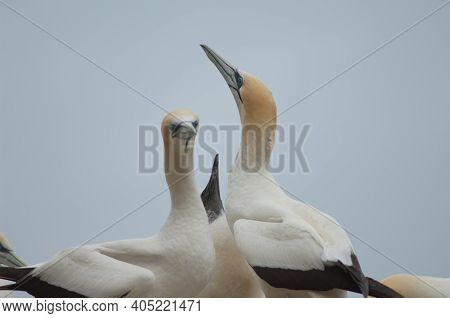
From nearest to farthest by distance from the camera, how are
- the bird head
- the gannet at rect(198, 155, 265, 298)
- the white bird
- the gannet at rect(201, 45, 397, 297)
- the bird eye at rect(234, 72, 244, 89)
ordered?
the gannet at rect(201, 45, 397, 297) → the bird head → the gannet at rect(198, 155, 265, 298) → the bird eye at rect(234, 72, 244, 89) → the white bird

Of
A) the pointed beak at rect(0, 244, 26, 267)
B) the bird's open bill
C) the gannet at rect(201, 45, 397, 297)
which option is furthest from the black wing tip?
the pointed beak at rect(0, 244, 26, 267)

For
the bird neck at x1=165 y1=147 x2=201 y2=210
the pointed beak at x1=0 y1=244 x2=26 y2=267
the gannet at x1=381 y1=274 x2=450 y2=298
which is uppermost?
the bird neck at x1=165 y1=147 x2=201 y2=210

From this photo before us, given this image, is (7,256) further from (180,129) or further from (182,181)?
(180,129)

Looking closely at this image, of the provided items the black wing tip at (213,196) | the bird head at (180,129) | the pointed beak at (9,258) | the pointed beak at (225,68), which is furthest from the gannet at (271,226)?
the pointed beak at (9,258)

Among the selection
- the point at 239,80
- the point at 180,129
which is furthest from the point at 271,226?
the point at 239,80

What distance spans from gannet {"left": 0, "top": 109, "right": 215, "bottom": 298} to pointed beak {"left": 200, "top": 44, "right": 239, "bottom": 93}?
50 cm

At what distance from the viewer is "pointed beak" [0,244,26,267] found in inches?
131

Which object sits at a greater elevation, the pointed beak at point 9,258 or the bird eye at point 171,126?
the bird eye at point 171,126

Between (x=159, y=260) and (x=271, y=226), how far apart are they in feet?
1.39

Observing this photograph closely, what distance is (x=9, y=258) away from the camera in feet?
11.0

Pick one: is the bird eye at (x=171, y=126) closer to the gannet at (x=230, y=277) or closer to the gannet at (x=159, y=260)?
the gannet at (x=159, y=260)

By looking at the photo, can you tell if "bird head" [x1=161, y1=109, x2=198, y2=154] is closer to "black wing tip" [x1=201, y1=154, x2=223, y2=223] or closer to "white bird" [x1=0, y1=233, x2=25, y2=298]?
"black wing tip" [x1=201, y1=154, x2=223, y2=223]

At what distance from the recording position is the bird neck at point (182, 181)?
2674 millimetres
